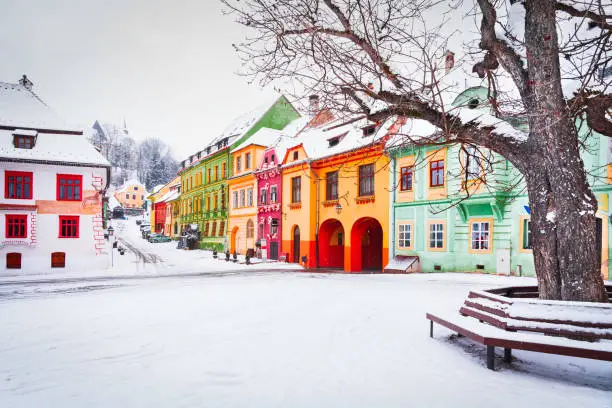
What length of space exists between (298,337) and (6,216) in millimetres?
21952

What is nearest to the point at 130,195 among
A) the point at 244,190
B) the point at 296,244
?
the point at 244,190

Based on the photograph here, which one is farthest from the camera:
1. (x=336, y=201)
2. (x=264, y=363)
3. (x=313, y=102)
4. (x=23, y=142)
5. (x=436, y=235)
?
(x=336, y=201)

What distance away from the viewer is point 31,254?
21.4 m

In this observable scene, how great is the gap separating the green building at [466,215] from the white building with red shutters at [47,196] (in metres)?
17.1

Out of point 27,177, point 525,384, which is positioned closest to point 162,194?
point 27,177

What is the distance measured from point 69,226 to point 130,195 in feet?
249

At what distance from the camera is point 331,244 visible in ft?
83.4

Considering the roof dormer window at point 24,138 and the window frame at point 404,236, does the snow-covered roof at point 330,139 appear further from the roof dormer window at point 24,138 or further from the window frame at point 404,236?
the roof dormer window at point 24,138

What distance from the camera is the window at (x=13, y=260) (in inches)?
834

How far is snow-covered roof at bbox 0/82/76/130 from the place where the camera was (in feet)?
76.2

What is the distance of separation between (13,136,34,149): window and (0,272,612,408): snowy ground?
16975 mm

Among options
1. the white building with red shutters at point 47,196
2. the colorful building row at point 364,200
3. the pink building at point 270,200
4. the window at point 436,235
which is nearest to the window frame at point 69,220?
the white building with red shutters at point 47,196

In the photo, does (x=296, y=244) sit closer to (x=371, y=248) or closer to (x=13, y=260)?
(x=371, y=248)

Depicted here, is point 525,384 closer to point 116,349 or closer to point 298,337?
point 298,337
